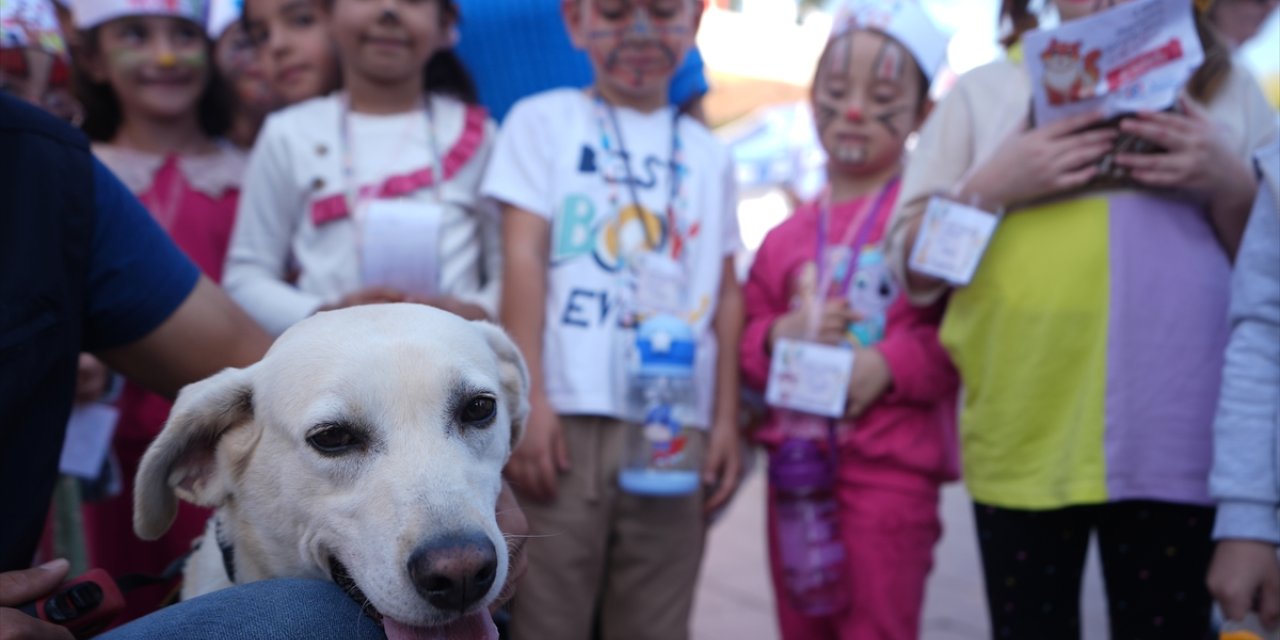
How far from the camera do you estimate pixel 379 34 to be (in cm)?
299

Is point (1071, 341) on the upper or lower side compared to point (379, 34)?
lower

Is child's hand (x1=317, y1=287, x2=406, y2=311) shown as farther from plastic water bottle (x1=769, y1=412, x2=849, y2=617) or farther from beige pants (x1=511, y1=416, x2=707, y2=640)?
plastic water bottle (x1=769, y1=412, x2=849, y2=617)

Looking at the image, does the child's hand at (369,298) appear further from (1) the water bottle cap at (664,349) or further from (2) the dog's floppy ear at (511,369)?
(1) the water bottle cap at (664,349)

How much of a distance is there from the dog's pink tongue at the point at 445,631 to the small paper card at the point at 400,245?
1.29 m

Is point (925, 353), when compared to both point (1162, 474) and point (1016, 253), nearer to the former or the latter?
point (1016, 253)

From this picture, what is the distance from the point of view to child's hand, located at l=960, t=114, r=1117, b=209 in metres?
2.53

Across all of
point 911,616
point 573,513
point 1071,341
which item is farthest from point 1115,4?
point 573,513

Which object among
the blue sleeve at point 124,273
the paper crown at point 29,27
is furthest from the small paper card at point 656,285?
the paper crown at point 29,27

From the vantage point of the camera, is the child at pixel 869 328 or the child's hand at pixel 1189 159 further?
the child at pixel 869 328

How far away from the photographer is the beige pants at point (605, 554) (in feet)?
9.08

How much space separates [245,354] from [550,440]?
2.92 feet

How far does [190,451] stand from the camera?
177 cm

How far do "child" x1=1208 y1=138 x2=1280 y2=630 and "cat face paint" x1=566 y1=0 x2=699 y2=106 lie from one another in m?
1.61

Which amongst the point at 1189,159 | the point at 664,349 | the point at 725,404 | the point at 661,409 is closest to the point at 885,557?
the point at 725,404
